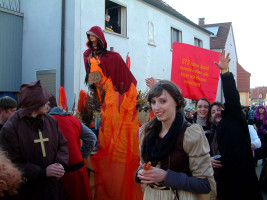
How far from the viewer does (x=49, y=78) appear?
1000 cm

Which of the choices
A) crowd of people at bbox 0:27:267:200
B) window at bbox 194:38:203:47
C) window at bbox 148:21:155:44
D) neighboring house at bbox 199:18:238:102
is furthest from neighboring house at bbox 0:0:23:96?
neighboring house at bbox 199:18:238:102

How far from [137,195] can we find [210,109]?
149 cm

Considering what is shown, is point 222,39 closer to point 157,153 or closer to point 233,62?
point 233,62

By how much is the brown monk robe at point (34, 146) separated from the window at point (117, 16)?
30.1ft

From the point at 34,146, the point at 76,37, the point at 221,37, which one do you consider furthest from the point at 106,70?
the point at 221,37

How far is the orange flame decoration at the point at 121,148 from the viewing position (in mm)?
3447

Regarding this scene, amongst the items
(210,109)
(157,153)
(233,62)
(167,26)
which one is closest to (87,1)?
(167,26)

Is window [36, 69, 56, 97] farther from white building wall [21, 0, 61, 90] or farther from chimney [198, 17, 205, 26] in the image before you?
chimney [198, 17, 205, 26]

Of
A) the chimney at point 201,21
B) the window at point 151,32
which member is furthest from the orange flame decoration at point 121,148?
the chimney at point 201,21

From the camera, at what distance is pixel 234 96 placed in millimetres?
2809

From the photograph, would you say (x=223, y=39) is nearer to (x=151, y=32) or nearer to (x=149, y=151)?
(x=151, y=32)

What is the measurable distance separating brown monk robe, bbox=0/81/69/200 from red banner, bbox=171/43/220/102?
2.75 meters

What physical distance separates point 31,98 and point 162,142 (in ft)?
4.20

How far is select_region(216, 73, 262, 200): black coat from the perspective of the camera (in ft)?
9.41
